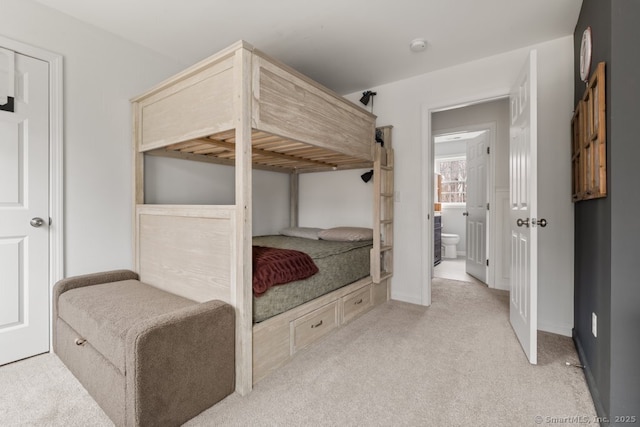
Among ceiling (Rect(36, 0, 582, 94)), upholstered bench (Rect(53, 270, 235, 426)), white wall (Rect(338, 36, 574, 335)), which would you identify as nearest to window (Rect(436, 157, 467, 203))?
white wall (Rect(338, 36, 574, 335))

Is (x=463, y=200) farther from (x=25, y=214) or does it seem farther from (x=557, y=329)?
(x=25, y=214)

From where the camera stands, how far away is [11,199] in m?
1.85

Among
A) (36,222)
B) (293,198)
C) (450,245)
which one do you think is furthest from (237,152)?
(450,245)

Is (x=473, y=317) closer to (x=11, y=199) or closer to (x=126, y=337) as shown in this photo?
(x=126, y=337)

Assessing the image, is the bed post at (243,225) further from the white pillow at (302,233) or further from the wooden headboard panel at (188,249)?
the white pillow at (302,233)

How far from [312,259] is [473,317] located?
161cm

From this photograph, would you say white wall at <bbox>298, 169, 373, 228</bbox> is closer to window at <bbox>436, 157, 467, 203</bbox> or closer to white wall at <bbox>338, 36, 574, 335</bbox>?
white wall at <bbox>338, 36, 574, 335</bbox>

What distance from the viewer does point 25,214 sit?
6.25 feet

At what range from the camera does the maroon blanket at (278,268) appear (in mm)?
1696

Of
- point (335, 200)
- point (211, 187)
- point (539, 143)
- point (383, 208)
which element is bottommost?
point (383, 208)

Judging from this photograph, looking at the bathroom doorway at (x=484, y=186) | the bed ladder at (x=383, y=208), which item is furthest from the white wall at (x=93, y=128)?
the bathroom doorway at (x=484, y=186)

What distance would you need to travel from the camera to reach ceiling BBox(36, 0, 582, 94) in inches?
77.0

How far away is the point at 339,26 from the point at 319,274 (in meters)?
1.83

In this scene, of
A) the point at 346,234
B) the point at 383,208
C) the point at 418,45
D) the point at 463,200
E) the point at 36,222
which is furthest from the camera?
the point at 463,200
